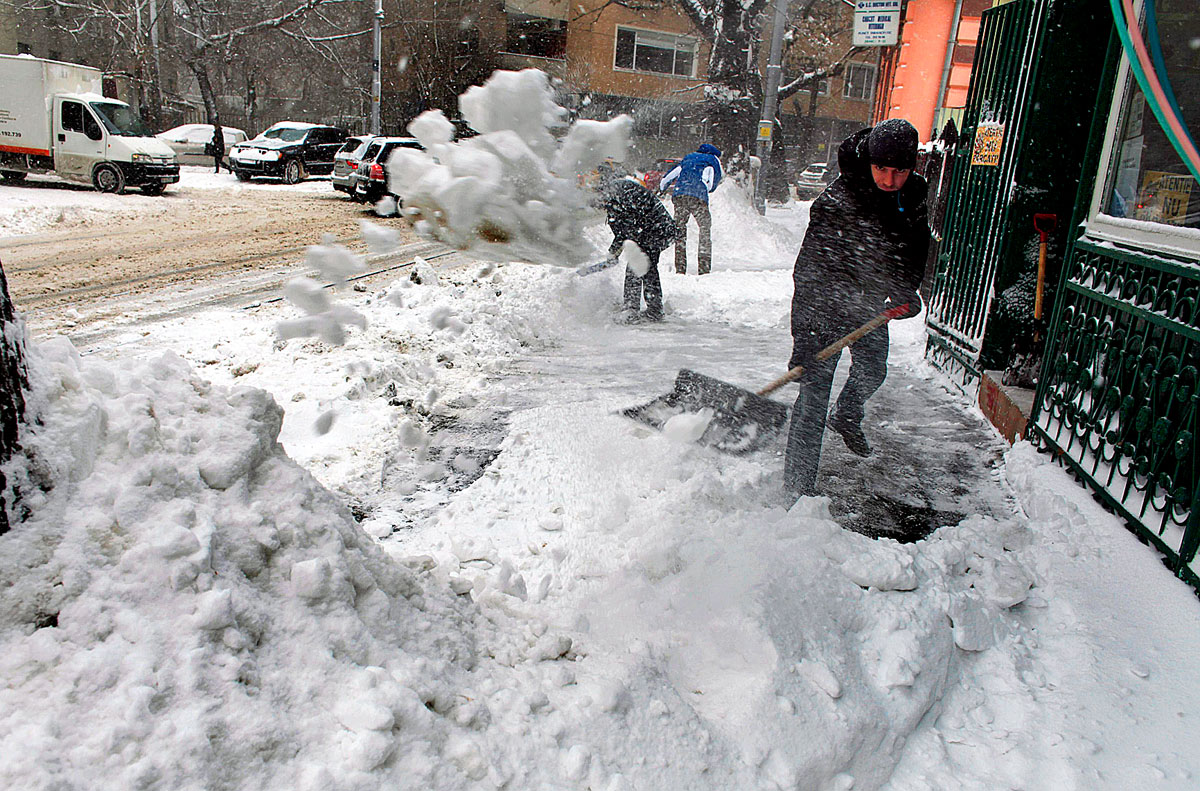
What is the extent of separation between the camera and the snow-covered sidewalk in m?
1.55

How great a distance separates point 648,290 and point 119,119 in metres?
14.4

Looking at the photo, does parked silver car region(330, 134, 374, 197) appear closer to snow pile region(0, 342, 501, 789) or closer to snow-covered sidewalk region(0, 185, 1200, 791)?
snow-covered sidewalk region(0, 185, 1200, 791)

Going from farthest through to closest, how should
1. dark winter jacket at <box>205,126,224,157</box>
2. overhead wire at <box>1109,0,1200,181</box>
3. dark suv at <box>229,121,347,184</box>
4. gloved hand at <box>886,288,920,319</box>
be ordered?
dark winter jacket at <box>205,126,224,157</box>
dark suv at <box>229,121,347,184</box>
gloved hand at <box>886,288,920,319</box>
overhead wire at <box>1109,0,1200,181</box>

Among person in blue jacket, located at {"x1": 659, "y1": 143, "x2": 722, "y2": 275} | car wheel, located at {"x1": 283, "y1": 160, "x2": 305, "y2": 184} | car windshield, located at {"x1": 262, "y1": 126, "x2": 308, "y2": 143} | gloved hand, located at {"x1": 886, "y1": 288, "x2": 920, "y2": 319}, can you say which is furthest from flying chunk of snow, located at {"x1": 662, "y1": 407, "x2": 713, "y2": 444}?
car windshield, located at {"x1": 262, "y1": 126, "x2": 308, "y2": 143}

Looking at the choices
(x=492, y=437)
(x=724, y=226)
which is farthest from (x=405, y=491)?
(x=724, y=226)

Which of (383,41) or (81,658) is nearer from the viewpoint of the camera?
(81,658)

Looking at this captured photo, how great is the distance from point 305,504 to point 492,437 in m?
2.28

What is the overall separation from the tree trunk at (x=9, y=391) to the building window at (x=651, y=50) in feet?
103

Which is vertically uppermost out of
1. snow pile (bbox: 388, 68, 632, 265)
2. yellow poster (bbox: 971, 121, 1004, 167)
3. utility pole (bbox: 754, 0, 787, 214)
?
utility pole (bbox: 754, 0, 787, 214)

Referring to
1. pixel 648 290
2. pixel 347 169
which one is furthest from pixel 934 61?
pixel 347 169

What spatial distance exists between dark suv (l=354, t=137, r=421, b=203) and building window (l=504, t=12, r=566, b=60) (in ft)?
39.5

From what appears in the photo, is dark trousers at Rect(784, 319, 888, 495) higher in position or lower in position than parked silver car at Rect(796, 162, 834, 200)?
lower

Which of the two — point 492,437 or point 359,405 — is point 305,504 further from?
point 359,405

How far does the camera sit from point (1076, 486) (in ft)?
11.7
